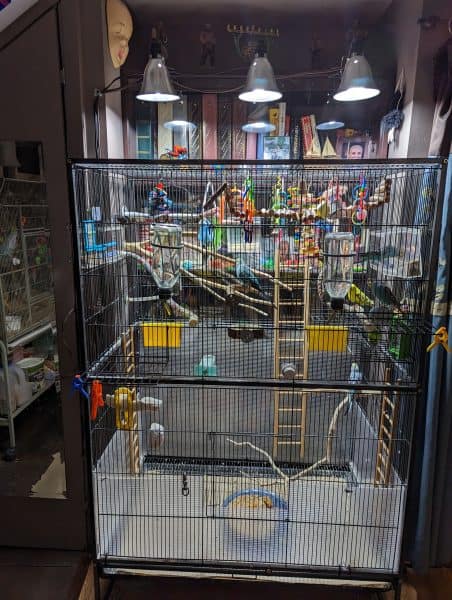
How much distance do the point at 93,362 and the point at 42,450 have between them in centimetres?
53

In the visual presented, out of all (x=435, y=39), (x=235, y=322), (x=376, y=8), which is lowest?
(x=235, y=322)

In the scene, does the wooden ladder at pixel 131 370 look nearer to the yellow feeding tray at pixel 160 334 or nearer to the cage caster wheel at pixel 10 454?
the yellow feeding tray at pixel 160 334

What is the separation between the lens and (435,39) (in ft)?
4.86

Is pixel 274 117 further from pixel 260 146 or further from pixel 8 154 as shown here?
pixel 8 154

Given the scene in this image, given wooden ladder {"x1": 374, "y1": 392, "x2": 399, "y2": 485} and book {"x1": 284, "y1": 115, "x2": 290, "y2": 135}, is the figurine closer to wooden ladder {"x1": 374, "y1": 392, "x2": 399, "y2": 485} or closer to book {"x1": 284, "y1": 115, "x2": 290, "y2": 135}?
book {"x1": 284, "y1": 115, "x2": 290, "y2": 135}

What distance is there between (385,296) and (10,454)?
1.71 m

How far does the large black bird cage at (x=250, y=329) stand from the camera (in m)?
1.35

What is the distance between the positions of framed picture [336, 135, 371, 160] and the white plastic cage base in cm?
147

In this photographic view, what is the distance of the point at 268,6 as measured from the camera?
1.78 metres

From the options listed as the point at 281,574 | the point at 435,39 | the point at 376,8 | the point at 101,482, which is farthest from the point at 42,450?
the point at 376,8

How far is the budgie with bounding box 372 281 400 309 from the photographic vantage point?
4.91 ft

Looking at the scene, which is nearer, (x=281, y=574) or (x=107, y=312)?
(x=281, y=574)

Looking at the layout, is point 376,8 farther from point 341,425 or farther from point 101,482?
point 101,482

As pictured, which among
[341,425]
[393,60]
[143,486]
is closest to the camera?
[143,486]
